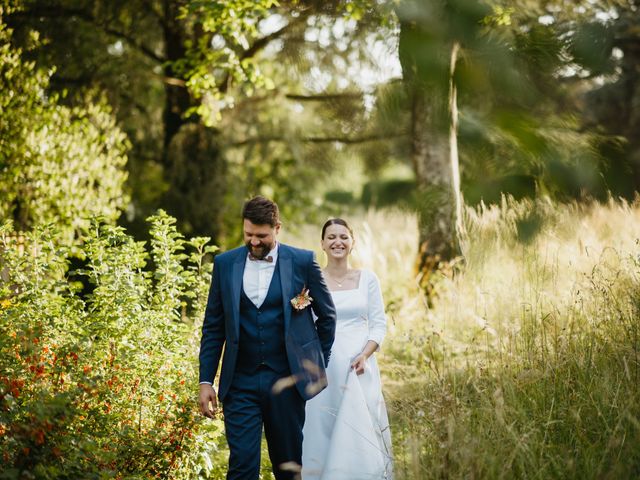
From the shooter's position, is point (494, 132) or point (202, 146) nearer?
point (494, 132)

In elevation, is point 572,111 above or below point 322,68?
below

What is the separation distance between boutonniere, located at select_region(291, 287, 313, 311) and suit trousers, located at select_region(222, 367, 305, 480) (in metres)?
0.37

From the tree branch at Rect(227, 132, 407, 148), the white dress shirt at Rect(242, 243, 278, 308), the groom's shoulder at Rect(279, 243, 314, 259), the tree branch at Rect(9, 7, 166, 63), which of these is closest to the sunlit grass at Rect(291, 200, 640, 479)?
the groom's shoulder at Rect(279, 243, 314, 259)

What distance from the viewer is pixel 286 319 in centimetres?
382

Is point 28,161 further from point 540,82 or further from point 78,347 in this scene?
point 540,82

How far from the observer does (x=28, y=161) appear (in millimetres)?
8180

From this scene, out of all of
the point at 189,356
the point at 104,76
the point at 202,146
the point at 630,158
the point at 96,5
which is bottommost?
the point at 189,356

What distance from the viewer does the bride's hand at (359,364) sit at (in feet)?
15.6

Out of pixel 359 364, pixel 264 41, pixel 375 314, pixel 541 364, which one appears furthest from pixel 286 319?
pixel 264 41

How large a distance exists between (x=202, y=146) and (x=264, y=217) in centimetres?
802

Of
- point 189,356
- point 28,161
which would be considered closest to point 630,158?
point 189,356

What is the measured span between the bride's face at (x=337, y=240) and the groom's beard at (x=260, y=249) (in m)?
1.31

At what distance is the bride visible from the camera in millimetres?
4555

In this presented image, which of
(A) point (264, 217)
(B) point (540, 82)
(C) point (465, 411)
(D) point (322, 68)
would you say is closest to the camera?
(B) point (540, 82)
